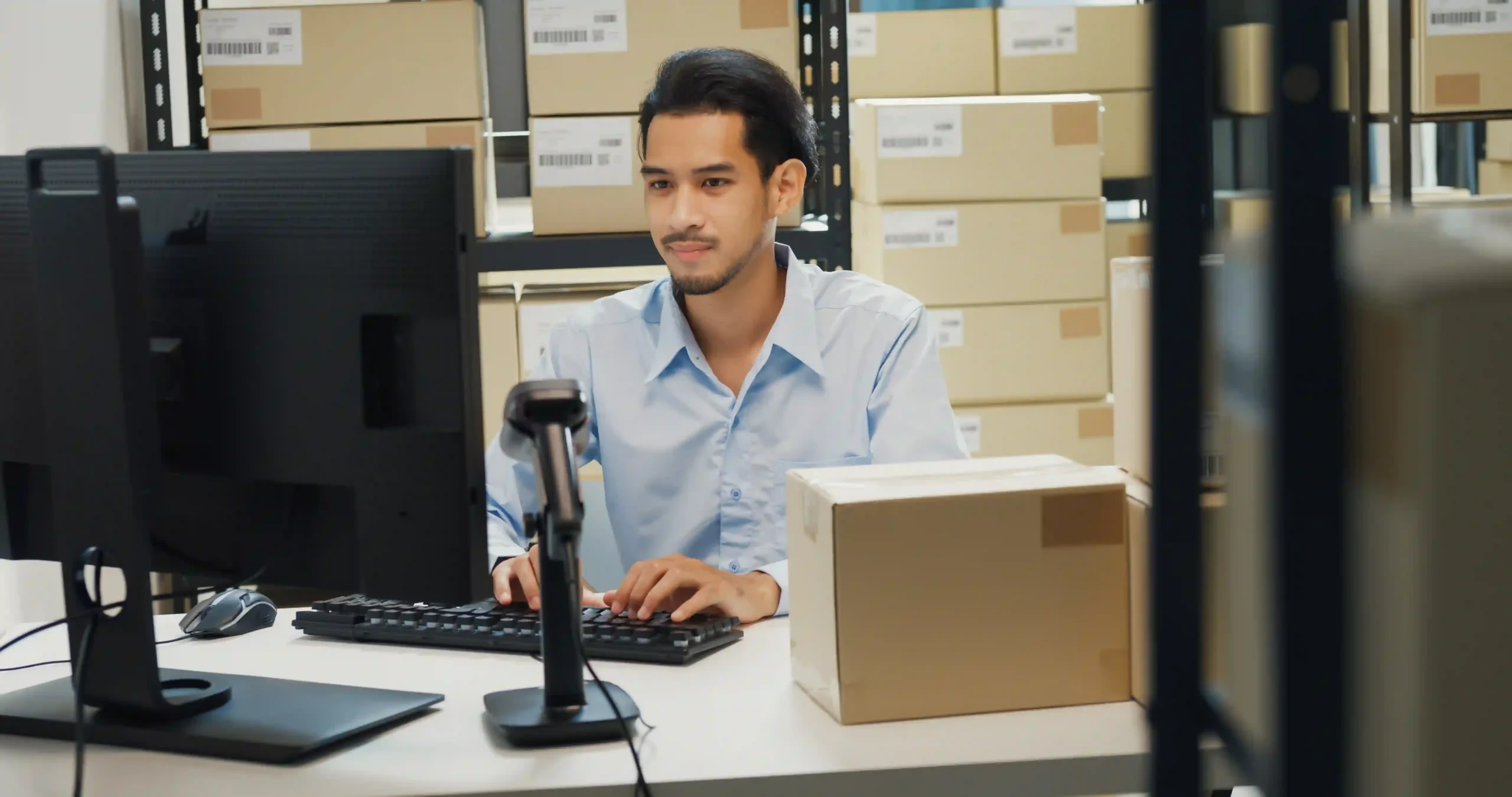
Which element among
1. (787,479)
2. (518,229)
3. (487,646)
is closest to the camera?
Answer: (787,479)

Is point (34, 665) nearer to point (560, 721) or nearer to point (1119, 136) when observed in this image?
point (560, 721)

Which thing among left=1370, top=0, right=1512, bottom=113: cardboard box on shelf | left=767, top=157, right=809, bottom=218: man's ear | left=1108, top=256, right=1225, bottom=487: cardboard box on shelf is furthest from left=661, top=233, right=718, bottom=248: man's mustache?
left=1370, top=0, right=1512, bottom=113: cardboard box on shelf

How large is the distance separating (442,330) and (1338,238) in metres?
0.70

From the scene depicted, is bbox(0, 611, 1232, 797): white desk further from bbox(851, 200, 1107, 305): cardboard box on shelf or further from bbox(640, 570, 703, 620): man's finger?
bbox(851, 200, 1107, 305): cardboard box on shelf

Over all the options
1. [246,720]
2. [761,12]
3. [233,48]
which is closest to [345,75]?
[233,48]

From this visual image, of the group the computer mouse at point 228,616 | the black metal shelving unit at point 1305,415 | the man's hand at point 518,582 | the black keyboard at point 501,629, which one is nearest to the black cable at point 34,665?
the computer mouse at point 228,616

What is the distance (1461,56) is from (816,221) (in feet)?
3.87

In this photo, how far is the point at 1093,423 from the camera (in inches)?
99.7

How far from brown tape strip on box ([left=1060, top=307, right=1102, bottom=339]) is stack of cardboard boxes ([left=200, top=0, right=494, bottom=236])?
1071 mm

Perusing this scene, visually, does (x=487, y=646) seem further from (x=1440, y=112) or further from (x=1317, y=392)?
(x=1440, y=112)

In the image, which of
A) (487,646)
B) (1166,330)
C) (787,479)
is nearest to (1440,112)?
(787,479)

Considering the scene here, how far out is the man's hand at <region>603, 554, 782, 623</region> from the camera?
1.27 meters

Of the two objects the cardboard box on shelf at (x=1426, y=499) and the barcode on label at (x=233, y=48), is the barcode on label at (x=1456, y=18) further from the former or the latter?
the cardboard box on shelf at (x=1426, y=499)

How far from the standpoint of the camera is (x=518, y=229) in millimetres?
2236
